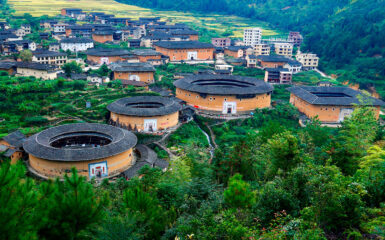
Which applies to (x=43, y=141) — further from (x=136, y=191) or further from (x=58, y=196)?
(x=58, y=196)

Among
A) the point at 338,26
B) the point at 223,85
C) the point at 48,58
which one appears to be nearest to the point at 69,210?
the point at 223,85

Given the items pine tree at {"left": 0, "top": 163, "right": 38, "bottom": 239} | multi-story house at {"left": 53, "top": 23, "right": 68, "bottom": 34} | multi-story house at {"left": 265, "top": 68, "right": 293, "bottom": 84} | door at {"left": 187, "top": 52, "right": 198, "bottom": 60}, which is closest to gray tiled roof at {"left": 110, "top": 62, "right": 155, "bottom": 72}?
door at {"left": 187, "top": 52, "right": 198, "bottom": 60}

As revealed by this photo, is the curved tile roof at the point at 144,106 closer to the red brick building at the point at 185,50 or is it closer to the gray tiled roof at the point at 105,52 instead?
the gray tiled roof at the point at 105,52

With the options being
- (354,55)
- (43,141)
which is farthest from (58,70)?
(354,55)

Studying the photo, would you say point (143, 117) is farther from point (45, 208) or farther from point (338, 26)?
point (338, 26)

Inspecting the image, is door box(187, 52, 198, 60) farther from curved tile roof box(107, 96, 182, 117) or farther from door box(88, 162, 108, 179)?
door box(88, 162, 108, 179)
